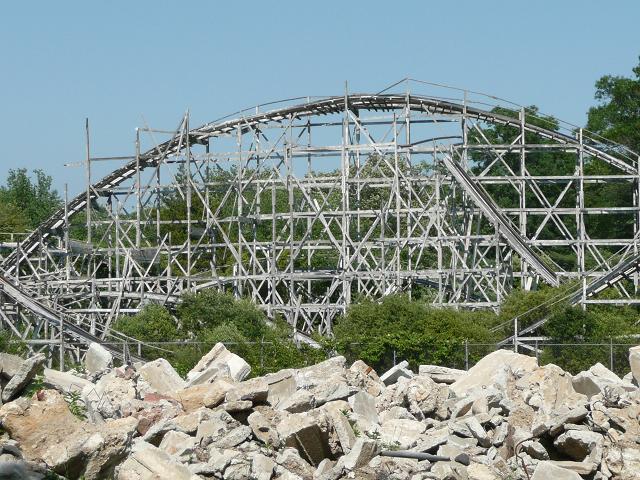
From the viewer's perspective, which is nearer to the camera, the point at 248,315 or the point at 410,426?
the point at 410,426

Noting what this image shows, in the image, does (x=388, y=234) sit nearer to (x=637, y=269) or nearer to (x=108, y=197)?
(x=108, y=197)

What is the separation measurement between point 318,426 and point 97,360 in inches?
356

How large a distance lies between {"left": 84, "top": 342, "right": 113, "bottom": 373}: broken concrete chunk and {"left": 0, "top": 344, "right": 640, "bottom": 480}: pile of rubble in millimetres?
3058

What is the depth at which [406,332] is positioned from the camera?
33969mm

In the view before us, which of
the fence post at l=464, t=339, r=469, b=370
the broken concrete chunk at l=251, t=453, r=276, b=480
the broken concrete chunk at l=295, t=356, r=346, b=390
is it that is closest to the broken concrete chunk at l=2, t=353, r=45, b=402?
the broken concrete chunk at l=251, t=453, r=276, b=480

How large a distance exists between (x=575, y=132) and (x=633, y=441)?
20.9m

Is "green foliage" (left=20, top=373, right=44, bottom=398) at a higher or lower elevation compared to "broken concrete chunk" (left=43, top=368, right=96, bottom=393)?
higher

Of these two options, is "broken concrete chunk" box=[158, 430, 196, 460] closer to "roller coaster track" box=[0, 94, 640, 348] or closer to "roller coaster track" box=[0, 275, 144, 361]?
"roller coaster track" box=[0, 275, 144, 361]

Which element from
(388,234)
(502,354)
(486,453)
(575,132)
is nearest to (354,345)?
(502,354)

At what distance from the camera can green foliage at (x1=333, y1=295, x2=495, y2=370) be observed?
33094mm

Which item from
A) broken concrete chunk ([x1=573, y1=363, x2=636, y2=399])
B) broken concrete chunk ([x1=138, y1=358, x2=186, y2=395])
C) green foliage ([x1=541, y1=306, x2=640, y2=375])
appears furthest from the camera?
green foliage ([x1=541, y1=306, x2=640, y2=375])

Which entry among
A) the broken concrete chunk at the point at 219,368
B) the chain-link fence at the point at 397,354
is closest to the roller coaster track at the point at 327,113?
the chain-link fence at the point at 397,354

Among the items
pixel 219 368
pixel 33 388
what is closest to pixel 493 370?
pixel 219 368

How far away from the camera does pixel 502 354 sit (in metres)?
26.8
